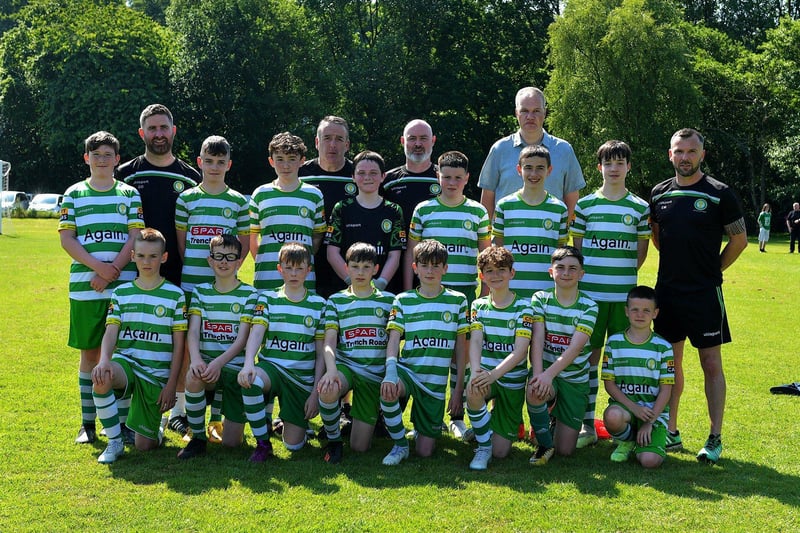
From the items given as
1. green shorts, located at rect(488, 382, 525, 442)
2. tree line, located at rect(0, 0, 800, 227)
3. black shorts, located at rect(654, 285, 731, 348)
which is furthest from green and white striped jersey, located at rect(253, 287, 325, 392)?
tree line, located at rect(0, 0, 800, 227)

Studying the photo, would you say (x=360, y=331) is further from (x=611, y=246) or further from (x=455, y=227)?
(x=611, y=246)

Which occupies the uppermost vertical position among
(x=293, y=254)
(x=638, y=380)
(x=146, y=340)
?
(x=293, y=254)

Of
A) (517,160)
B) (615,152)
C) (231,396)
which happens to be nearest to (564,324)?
(615,152)

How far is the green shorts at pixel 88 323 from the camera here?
6.00 m

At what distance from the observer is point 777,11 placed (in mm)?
51094

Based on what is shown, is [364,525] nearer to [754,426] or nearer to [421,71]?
[754,426]

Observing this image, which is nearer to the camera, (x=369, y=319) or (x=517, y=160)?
(x=369, y=319)

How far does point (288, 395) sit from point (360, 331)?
2.38 feet

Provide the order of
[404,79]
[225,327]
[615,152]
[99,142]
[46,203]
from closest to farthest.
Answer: [225,327] → [615,152] → [99,142] → [46,203] → [404,79]

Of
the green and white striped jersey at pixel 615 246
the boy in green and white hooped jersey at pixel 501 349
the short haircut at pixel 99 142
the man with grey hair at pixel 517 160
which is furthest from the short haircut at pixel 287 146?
the green and white striped jersey at pixel 615 246

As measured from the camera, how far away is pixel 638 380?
5652 mm

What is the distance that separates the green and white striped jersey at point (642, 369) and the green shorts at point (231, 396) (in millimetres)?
2765

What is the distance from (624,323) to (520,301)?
36.8 inches

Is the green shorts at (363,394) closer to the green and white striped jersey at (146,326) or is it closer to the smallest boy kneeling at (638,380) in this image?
the green and white striped jersey at (146,326)
